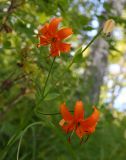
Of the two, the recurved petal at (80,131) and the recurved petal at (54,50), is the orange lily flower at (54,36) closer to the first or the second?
the recurved petal at (54,50)

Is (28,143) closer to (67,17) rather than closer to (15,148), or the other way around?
(15,148)

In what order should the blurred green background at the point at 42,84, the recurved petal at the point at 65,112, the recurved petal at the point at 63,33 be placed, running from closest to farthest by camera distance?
the recurved petal at the point at 65,112 → the recurved petal at the point at 63,33 → the blurred green background at the point at 42,84

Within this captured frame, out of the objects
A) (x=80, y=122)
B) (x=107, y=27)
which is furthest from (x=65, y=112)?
(x=107, y=27)

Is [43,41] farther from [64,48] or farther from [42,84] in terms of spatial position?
[42,84]

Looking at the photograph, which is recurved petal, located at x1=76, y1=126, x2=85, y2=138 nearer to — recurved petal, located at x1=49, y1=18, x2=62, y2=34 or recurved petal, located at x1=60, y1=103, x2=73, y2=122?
recurved petal, located at x1=60, y1=103, x2=73, y2=122

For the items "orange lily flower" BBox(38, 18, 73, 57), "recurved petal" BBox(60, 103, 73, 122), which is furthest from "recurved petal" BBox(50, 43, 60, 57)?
"recurved petal" BBox(60, 103, 73, 122)

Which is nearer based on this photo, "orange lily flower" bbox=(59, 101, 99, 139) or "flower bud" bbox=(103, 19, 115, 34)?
"orange lily flower" bbox=(59, 101, 99, 139)

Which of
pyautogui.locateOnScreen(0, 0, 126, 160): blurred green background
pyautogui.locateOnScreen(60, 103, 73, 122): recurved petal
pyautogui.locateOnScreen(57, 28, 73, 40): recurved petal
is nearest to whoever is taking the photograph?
pyautogui.locateOnScreen(60, 103, 73, 122): recurved petal

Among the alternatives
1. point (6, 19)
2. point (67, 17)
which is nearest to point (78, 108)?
point (6, 19)

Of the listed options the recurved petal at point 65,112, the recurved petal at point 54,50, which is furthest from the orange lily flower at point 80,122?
the recurved petal at point 54,50
